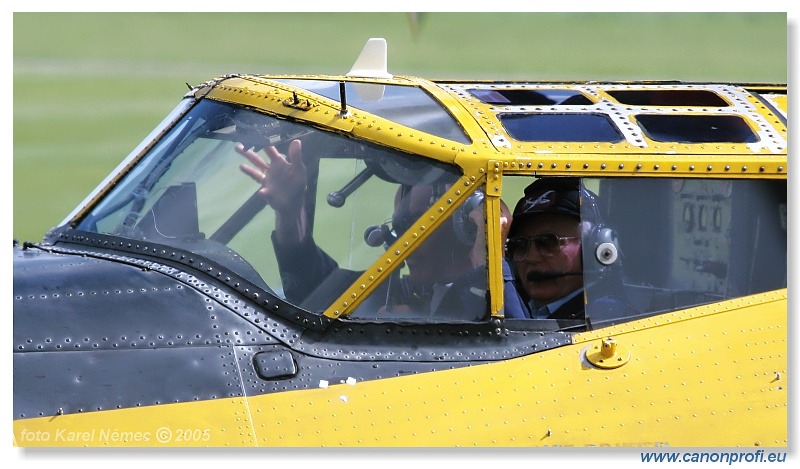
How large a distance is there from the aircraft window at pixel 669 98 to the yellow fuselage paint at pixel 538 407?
1.05 metres

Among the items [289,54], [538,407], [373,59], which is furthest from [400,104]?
[289,54]

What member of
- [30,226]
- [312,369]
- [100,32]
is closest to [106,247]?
[312,369]

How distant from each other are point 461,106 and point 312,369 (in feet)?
3.98

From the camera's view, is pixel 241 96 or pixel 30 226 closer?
pixel 241 96

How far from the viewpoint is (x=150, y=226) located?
463 centimetres

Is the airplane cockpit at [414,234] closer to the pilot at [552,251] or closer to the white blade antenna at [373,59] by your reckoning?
the pilot at [552,251]

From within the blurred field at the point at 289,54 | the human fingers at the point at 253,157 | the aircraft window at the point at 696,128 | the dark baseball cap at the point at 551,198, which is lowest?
the dark baseball cap at the point at 551,198

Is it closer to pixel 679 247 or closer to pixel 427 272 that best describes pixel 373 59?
pixel 427 272

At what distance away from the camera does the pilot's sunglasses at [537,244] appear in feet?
14.7

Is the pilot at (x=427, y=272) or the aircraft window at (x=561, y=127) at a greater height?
the aircraft window at (x=561, y=127)

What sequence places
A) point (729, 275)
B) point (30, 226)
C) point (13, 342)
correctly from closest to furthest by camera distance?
point (13, 342), point (729, 275), point (30, 226)

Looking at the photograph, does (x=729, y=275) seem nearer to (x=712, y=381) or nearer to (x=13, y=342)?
(x=712, y=381)

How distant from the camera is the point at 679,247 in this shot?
14.4 ft

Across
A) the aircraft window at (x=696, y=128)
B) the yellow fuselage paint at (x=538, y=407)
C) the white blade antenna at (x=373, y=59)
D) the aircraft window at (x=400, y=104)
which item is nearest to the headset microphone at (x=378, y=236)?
the aircraft window at (x=400, y=104)
